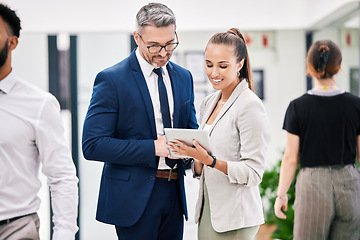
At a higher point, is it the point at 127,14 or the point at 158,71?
the point at 127,14

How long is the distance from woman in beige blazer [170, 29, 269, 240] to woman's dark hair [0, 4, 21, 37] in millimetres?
710

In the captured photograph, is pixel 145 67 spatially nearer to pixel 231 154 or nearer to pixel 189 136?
pixel 189 136

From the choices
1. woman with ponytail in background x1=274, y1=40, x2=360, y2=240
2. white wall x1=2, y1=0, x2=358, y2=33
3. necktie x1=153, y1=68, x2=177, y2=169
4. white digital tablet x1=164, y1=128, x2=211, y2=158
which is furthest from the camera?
white wall x1=2, y1=0, x2=358, y2=33

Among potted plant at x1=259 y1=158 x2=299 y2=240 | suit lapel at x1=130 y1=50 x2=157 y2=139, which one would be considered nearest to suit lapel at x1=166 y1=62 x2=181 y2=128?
suit lapel at x1=130 y1=50 x2=157 y2=139

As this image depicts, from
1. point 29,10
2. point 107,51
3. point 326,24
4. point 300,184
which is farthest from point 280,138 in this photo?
point 29,10

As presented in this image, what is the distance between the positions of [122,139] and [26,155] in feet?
1.71

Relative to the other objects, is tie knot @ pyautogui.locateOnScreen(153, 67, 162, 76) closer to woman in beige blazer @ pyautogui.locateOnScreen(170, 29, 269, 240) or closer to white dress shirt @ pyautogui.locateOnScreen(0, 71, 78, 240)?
woman in beige blazer @ pyautogui.locateOnScreen(170, 29, 269, 240)

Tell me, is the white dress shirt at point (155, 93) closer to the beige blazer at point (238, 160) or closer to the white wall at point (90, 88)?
the beige blazer at point (238, 160)

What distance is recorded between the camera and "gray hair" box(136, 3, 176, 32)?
1920 mm

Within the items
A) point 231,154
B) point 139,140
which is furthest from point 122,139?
point 231,154

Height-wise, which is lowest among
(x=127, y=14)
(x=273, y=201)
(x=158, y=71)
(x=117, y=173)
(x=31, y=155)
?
(x=273, y=201)

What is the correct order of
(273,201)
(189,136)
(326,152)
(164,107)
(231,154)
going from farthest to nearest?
1. (273,201)
2. (326,152)
3. (164,107)
4. (231,154)
5. (189,136)

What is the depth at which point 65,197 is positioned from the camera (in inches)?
59.9

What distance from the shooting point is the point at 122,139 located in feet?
6.38
